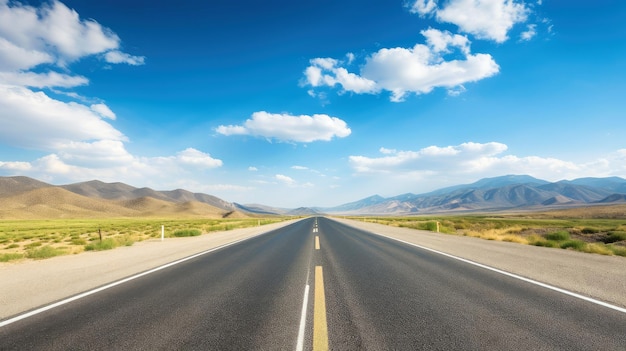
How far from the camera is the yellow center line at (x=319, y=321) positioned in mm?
3693

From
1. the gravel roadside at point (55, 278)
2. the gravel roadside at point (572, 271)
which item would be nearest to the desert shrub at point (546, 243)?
the gravel roadside at point (572, 271)

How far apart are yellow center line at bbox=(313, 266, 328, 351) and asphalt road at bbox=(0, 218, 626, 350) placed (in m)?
0.01

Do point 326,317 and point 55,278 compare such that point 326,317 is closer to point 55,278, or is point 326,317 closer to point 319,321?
point 319,321

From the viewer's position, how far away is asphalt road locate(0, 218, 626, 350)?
12.4 feet

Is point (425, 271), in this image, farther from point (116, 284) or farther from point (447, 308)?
point (116, 284)

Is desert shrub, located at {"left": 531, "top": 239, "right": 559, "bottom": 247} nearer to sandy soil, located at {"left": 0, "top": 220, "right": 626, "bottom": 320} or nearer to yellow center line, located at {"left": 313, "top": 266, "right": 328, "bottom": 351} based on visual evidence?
sandy soil, located at {"left": 0, "top": 220, "right": 626, "bottom": 320}

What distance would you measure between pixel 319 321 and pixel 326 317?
208 millimetres

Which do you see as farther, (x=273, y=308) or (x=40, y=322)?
(x=273, y=308)

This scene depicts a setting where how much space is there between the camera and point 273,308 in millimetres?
5203

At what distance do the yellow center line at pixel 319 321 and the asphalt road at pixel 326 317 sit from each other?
0.05 feet

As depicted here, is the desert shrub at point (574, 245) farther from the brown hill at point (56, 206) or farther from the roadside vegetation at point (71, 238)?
the brown hill at point (56, 206)

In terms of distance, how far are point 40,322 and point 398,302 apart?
18.4 feet

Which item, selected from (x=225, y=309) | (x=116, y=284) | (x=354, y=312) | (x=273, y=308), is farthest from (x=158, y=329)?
(x=116, y=284)

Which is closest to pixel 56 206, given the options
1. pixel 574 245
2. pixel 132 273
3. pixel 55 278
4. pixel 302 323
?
pixel 55 278
